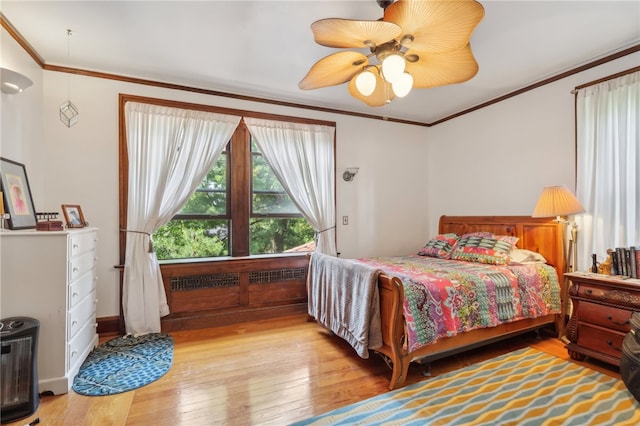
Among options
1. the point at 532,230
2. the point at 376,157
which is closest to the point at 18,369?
the point at 376,157

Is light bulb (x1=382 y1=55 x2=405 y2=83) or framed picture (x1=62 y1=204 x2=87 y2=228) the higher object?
light bulb (x1=382 y1=55 x2=405 y2=83)

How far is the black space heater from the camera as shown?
1.77 m

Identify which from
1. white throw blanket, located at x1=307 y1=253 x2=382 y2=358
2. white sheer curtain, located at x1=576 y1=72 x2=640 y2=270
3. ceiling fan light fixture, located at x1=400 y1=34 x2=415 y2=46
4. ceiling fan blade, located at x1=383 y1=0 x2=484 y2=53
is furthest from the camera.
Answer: white sheer curtain, located at x1=576 y1=72 x2=640 y2=270

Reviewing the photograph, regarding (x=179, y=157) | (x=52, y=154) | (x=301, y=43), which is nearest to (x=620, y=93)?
(x=301, y=43)

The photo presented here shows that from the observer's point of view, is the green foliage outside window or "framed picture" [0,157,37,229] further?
the green foliage outside window

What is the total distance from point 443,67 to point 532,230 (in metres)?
2.26

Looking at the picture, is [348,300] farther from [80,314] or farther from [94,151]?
[94,151]

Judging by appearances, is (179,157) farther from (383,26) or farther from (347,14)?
(383,26)

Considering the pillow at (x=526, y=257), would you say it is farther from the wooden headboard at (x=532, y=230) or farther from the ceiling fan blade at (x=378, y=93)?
the ceiling fan blade at (x=378, y=93)

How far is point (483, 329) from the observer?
250cm

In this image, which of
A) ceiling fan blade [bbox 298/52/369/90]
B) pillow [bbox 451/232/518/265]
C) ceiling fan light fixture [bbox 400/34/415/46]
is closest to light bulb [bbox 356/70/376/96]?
ceiling fan blade [bbox 298/52/369/90]

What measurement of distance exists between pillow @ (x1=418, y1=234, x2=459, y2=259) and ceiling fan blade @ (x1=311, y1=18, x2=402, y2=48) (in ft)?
8.70

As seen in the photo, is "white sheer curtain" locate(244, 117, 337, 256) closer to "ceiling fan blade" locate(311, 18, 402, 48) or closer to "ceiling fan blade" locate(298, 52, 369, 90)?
"ceiling fan blade" locate(298, 52, 369, 90)

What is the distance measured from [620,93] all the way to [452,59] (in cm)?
191
